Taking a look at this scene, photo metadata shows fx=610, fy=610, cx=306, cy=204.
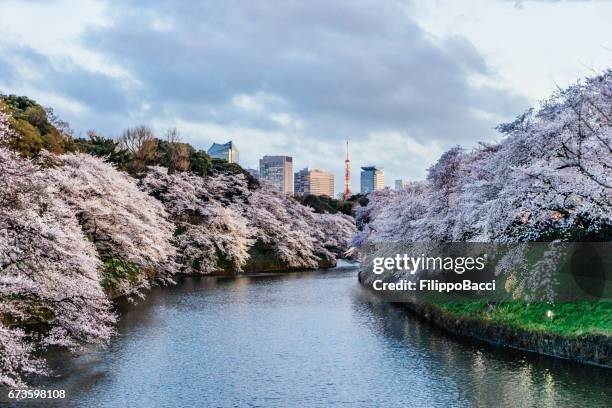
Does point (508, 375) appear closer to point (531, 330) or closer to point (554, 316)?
point (531, 330)

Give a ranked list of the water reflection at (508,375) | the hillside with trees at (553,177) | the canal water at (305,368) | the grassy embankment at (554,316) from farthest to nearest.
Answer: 1. the grassy embankment at (554,316)
2. the hillside with trees at (553,177)
3. the canal water at (305,368)
4. the water reflection at (508,375)

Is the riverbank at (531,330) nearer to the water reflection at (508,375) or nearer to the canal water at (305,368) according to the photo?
the water reflection at (508,375)

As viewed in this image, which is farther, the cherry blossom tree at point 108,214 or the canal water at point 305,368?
the cherry blossom tree at point 108,214

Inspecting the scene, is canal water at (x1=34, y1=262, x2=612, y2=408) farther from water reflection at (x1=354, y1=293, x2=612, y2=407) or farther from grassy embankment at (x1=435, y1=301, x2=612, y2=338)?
grassy embankment at (x1=435, y1=301, x2=612, y2=338)

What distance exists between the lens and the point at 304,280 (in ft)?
198

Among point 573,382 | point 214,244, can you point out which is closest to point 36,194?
point 573,382

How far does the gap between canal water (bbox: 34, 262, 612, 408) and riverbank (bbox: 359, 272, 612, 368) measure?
0.72m

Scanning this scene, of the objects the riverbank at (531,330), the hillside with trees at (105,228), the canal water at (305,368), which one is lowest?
the canal water at (305,368)

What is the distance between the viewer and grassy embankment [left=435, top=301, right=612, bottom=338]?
23531 millimetres

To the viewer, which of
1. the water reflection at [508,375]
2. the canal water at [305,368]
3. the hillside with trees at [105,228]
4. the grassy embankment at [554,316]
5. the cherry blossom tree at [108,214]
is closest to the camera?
the hillside with trees at [105,228]

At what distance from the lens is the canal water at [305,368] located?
749 inches

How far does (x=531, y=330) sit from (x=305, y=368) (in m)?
9.75

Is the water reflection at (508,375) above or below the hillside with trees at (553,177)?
below

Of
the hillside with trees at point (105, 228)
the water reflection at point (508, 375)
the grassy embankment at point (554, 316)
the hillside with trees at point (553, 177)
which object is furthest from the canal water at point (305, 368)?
the hillside with trees at point (553, 177)
